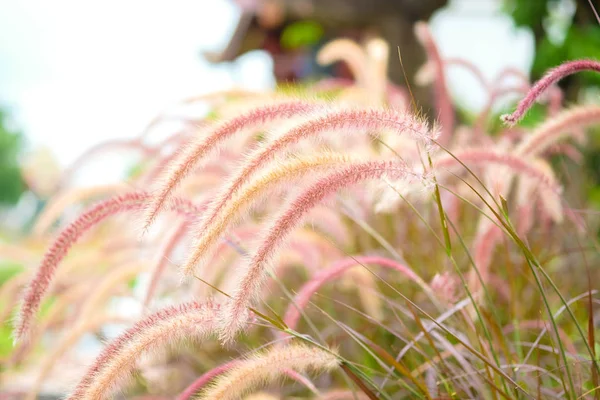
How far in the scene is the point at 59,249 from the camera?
0.67 metres

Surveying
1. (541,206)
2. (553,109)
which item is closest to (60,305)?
(541,206)

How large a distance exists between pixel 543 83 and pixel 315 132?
0.64 feet

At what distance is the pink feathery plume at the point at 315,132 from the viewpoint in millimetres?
572

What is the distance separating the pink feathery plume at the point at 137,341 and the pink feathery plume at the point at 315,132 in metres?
0.05

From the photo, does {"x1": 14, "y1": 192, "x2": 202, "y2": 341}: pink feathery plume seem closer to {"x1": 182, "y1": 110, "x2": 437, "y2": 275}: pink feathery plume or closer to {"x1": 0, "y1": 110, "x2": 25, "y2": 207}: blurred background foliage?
{"x1": 182, "y1": 110, "x2": 437, "y2": 275}: pink feathery plume

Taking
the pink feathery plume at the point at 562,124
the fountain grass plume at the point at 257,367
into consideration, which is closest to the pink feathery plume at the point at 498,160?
the pink feathery plume at the point at 562,124

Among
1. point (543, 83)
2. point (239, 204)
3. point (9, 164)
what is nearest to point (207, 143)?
point (239, 204)

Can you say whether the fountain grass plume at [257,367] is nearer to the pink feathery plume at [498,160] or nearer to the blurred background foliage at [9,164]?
the pink feathery plume at [498,160]

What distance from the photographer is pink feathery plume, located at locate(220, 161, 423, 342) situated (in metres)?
0.55

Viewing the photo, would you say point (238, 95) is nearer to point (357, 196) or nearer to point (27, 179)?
point (357, 196)

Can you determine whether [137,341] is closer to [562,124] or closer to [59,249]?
[59,249]

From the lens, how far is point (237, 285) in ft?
1.82

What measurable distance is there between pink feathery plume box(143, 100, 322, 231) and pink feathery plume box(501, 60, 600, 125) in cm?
19

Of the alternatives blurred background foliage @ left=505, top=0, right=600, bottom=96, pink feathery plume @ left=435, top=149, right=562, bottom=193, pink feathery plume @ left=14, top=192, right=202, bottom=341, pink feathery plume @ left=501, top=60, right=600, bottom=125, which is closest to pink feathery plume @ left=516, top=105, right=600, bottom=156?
pink feathery plume @ left=435, top=149, right=562, bottom=193
